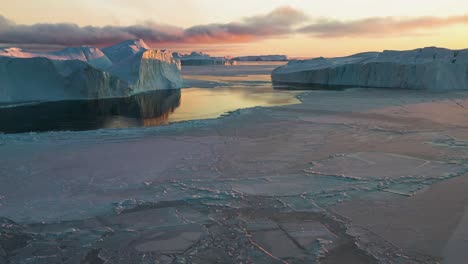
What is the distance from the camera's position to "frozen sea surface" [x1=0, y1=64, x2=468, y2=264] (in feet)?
9.81

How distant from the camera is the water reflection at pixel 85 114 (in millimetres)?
9992

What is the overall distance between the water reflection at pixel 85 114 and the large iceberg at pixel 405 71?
46.6 feet

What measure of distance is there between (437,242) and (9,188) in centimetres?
474

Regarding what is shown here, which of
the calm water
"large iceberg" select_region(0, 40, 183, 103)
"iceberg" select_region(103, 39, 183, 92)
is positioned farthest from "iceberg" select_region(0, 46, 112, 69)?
the calm water

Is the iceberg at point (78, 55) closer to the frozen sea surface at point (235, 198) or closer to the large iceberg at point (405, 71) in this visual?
the frozen sea surface at point (235, 198)

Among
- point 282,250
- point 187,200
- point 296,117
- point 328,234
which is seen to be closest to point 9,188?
point 187,200

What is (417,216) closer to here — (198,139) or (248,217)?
(248,217)

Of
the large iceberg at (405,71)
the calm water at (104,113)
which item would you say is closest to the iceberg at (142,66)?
the calm water at (104,113)

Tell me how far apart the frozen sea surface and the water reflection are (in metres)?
2.62

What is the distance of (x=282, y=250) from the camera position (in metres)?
2.96

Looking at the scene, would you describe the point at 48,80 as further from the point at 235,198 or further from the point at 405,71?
the point at 405,71

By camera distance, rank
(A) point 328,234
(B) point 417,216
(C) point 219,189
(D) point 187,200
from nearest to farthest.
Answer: (A) point 328,234 → (B) point 417,216 → (D) point 187,200 → (C) point 219,189

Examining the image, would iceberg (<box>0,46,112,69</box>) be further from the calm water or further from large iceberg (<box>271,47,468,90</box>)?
large iceberg (<box>271,47,468,90</box>)

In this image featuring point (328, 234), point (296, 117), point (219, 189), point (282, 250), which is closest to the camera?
point (282, 250)
